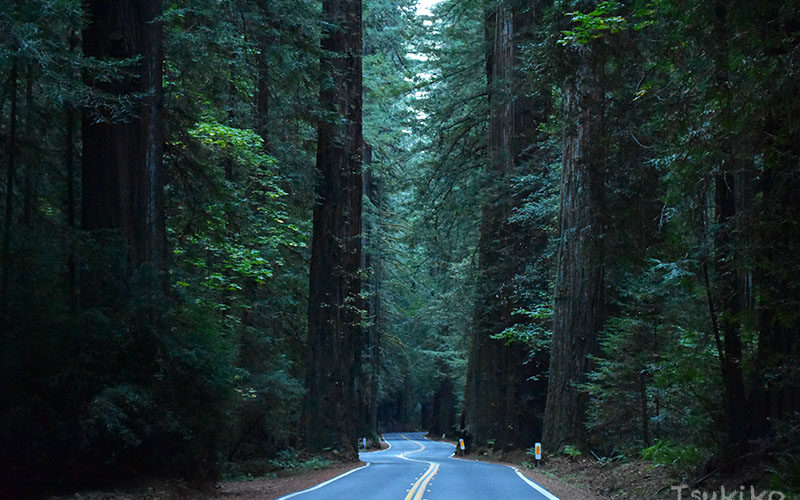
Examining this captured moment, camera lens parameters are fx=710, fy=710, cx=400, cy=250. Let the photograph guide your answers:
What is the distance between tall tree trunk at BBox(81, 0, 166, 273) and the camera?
11.1 metres

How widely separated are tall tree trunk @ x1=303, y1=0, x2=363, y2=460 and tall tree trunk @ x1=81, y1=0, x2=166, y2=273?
8.17 m

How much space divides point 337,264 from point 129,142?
33.0 feet

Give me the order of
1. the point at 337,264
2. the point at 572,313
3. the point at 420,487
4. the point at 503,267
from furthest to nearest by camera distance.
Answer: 1. the point at 503,267
2. the point at 337,264
3. the point at 572,313
4. the point at 420,487

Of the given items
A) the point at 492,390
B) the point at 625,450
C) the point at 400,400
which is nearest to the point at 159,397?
the point at 625,450

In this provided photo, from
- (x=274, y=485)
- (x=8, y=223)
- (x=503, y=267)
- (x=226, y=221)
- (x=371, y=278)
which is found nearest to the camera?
(x=8, y=223)

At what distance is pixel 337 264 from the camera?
2089 centimetres

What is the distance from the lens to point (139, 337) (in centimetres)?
1018

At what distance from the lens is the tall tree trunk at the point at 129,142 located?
36.3ft

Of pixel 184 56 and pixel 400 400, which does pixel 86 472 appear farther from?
pixel 400 400

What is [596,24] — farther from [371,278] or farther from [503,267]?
[371,278]

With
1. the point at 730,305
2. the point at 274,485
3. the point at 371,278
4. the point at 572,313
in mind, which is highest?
the point at 371,278

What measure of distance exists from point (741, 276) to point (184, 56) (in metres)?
10.3

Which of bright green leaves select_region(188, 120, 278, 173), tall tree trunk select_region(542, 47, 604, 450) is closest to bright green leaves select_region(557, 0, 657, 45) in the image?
tall tree trunk select_region(542, 47, 604, 450)

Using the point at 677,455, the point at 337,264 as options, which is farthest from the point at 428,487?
the point at 337,264
